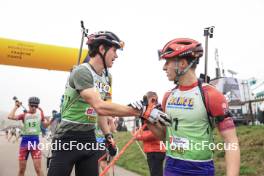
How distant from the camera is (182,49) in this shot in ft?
10.2

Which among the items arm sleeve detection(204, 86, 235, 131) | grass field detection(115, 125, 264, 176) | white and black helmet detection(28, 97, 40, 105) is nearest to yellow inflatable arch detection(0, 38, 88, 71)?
white and black helmet detection(28, 97, 40, 105)

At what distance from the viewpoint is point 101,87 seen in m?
4.13

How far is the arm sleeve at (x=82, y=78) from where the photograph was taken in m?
3.66

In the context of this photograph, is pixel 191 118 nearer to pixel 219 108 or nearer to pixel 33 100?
pixel 219 108

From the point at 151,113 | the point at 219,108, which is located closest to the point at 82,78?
the point at 151,113

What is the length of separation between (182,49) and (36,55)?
738 cm

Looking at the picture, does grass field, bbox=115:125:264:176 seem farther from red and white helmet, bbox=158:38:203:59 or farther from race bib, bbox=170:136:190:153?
red and white helmet, bbox=158:38:203:59

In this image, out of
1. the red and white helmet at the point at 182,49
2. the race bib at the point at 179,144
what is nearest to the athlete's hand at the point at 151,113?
the race bib at the point at 179,144

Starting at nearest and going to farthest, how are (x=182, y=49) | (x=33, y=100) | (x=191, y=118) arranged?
(x=191, y=118) → (x=182, y=49) → (x=33, y=100)

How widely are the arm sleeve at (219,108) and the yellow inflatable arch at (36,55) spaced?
6.93m

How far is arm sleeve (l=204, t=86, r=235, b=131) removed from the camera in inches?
113

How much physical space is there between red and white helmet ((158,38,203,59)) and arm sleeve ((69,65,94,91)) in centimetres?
85

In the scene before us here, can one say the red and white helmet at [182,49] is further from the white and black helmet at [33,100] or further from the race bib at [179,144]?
the white and black helmet at [33,100]

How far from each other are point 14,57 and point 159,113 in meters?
7.53
